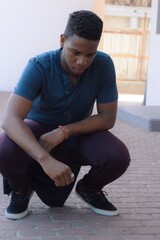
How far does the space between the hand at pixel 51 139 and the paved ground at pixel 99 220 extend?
1.55 feet

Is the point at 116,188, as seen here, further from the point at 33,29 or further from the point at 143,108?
the point at 33,29

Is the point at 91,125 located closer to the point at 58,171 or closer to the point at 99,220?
the point at 58,171

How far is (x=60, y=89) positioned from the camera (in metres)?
3.03

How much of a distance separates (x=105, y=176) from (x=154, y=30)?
7.21 metres

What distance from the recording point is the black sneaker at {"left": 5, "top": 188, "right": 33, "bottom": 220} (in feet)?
10.2

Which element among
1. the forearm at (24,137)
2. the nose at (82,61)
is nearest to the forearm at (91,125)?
the forearm at (24,137)

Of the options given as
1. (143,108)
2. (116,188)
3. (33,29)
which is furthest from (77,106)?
(33,29)

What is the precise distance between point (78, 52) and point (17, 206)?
3.26 ft

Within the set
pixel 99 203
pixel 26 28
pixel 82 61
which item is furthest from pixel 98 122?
pixel 26 28

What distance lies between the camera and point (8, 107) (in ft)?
9.66

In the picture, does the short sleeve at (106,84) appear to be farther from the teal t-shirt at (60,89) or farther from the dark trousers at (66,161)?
the dark trousers at (66,161)

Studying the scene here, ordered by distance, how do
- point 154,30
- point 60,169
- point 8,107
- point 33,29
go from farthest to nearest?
1. point 33,29
2. point 154,30
3. point 8,107
4. point 60,169

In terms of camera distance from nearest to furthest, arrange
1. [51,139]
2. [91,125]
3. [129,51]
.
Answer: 1. [51,139]
2. [91,125]
3. [129,51]

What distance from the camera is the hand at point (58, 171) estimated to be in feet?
8.95
